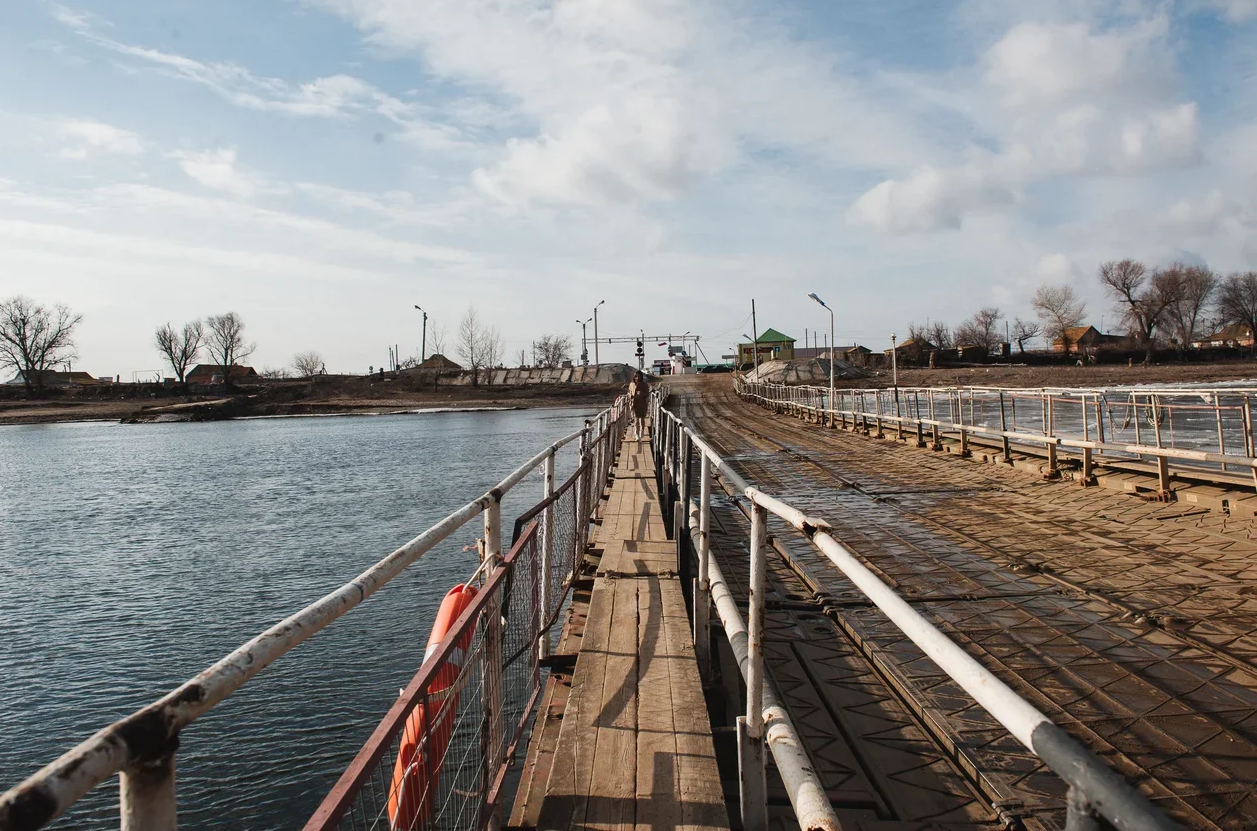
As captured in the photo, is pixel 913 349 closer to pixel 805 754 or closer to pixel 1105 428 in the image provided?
pixel 1105 428

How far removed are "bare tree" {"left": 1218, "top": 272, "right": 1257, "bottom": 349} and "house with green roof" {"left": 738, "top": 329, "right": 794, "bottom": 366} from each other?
53.5 m

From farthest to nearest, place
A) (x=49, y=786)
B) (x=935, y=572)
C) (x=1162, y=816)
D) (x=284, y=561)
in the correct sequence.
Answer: (x=284, y=561)
(x=935, y=572)
(x=49, y=786)
(x=1162, y=816)

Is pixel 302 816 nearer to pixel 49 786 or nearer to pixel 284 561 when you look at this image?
pixel 49 786

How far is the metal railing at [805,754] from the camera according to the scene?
125cm

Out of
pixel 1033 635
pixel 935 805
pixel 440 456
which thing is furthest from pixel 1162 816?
pixel 440 456

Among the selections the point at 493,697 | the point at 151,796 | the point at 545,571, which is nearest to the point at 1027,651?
the point at 545,571

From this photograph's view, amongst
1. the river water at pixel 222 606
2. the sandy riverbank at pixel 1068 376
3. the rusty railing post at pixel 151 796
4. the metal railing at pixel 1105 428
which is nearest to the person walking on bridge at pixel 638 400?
the river water at pixel 222 606

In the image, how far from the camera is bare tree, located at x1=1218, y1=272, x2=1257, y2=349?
10288 cm

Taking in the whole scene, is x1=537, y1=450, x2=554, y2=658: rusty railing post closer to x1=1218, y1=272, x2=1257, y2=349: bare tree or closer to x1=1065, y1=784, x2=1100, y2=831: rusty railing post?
x1=1065, y1=784, x2=1100, y2=831: rusty railing post

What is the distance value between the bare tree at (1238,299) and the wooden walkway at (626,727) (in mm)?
121577

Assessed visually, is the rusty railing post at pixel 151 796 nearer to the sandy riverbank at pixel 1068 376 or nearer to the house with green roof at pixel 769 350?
the sandy riverbank at pixel 1068 376

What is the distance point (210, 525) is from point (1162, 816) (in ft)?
79.0

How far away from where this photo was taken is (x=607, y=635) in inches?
218

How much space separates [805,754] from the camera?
3006 millimetres
